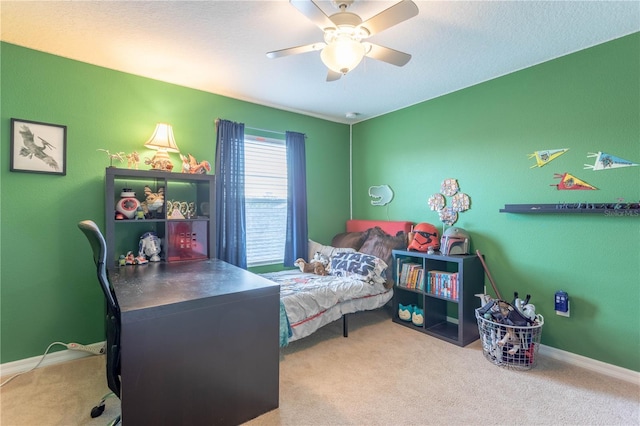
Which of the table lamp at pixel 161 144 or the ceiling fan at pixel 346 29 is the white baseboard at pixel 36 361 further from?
the ceiling fan at pixel 346 29

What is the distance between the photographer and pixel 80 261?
2588mm

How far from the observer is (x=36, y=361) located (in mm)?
2400

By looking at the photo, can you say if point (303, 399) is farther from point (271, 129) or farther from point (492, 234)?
point (271, 129)

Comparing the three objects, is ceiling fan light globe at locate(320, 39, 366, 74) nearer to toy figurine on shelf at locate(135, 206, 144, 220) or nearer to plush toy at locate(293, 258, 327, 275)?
toy figurine on shelf at locate(135, 206, 144, 220)

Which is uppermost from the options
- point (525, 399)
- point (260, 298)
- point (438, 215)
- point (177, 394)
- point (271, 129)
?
point (271, 129)

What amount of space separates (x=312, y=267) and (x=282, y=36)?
7.48ft

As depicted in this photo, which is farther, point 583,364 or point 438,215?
point 438,215

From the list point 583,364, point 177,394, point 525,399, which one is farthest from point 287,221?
point 583,364

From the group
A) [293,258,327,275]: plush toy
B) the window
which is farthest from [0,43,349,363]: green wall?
[293,258,327,275]: plush toy

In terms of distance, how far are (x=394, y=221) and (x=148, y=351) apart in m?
2.98

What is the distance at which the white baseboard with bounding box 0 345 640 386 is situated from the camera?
2.23m

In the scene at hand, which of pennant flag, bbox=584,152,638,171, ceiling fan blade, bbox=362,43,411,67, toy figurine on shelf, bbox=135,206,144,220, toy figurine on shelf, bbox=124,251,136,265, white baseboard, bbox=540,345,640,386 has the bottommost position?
white baseboard, bbox=540,345,640,386

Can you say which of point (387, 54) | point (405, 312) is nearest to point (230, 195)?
point (387, 54)

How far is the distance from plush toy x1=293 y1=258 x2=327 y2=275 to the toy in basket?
158 cm
